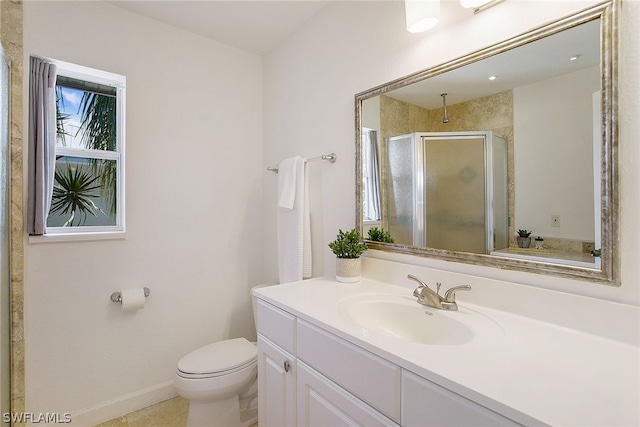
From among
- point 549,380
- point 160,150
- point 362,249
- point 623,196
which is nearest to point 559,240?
point 623,196

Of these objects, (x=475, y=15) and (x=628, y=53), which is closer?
(x=628, y=53)

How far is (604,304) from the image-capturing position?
84 cm

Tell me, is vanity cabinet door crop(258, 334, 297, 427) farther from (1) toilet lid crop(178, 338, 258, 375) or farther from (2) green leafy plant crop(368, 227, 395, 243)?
(2) green leafy plant crop(368, 227, 395, 243)

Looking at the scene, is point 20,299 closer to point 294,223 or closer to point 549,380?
point 294,223

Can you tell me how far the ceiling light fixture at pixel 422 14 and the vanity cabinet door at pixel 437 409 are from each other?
126 centimetres

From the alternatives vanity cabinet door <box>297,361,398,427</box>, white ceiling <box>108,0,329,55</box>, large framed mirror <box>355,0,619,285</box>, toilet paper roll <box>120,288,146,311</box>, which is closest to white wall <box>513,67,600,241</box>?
large framed mirror <box>355,0,619,285</box>

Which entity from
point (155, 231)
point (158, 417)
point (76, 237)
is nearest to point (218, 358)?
point (158, 417)

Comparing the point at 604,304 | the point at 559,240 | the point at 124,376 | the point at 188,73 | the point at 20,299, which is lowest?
the point at 124,376

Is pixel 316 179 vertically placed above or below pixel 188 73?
below

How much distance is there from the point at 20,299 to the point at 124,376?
0.72 metres

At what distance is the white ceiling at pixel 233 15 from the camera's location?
176 cm

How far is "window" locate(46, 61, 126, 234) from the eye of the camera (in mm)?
1773

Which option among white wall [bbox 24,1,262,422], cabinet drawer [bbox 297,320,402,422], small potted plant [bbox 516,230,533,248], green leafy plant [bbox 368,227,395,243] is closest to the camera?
cabinet drawer [bbox 297,320,402,422]

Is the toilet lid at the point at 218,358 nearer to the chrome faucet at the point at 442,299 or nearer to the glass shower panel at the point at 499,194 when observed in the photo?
the chrome faucet at the point at 442,299
